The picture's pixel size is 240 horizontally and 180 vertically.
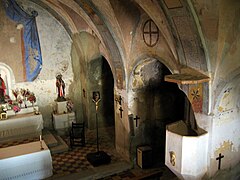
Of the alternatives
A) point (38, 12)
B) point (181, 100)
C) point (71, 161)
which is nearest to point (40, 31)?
point (38, 12)

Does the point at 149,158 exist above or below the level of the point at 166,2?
below

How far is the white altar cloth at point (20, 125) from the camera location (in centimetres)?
1134

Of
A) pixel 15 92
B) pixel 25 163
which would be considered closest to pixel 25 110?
pixel 15 92

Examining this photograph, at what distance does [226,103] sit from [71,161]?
5987 mm

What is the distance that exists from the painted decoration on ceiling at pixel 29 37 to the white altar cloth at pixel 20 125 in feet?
5.92

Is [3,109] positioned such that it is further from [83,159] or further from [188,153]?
[188,153]

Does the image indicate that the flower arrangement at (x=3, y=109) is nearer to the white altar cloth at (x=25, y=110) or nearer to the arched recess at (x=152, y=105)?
the white altar cloth at (x=25, y=110)

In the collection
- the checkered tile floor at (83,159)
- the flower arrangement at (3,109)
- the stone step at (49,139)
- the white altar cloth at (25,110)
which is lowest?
the checkered tile floor at (83,159)

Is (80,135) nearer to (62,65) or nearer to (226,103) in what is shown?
(62,65)

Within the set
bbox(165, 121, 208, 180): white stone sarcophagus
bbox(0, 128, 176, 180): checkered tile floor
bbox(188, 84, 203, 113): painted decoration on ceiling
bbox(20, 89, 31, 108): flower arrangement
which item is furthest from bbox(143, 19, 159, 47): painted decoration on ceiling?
bbox(20, 89, 31, 108): flower arrangement

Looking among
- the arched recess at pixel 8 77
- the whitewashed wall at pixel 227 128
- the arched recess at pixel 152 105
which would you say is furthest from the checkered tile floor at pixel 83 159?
the whitewashed wall at pixel 227 128

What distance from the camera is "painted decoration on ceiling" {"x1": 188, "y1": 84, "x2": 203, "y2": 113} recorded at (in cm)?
647

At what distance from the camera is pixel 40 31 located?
12.4 m

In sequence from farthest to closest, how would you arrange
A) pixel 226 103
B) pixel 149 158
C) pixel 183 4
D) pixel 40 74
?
pixel 40 74 < pixel 149 158 < pixel 226 103 < pixel 183 4
